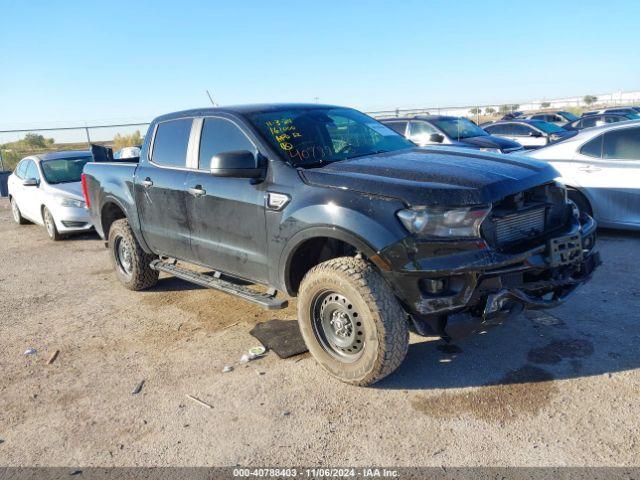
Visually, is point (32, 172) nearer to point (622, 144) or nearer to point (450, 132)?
point (450, 132)

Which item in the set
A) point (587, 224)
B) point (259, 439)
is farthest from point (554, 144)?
A: point (259, 439)

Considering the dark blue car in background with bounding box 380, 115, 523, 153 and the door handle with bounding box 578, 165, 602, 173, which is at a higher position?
the dark blue car in background with bounding box 380, 115, 523, 153

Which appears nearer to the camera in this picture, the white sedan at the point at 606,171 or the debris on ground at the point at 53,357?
the debris on ground at the point at 53,357

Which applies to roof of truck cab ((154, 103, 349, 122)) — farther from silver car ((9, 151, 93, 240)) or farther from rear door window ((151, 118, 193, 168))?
silver car ((9, 151, 93, 240))

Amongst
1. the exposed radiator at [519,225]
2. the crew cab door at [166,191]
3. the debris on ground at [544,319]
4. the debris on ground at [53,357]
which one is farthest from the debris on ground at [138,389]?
the debris on ground at [544,319]

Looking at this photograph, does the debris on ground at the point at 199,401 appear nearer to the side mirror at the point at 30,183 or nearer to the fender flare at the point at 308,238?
the fender flare at the point at 308,238

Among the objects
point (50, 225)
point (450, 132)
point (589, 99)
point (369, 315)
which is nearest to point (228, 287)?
point (369, 315)

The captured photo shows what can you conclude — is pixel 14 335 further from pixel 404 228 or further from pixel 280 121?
pixel 404 228

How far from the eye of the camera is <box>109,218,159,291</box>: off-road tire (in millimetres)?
5695

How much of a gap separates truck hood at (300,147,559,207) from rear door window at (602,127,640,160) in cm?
362

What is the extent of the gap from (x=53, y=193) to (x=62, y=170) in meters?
0.99

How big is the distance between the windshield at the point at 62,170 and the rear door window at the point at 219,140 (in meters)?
6.00

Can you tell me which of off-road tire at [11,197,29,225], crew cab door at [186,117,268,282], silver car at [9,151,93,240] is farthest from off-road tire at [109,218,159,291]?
off-road tire at [11,197,29,225]

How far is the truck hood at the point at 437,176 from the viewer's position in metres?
3.17
